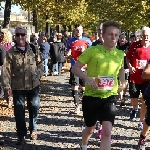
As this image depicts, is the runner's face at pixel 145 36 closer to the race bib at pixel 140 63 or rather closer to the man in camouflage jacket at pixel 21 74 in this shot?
the race bib at pixel 140 63

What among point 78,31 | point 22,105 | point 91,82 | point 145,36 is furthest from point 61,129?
point 91,82

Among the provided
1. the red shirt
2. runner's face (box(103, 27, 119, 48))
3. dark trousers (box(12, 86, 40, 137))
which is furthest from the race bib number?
the red shirt

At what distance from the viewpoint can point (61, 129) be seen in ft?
24.4

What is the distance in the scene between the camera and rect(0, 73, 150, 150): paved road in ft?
20.7

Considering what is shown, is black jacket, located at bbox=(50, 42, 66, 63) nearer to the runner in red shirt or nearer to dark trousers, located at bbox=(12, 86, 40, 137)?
the runner in red shirt

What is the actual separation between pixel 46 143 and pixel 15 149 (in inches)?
23.2

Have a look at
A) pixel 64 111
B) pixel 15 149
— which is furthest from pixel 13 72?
pixel 64 111

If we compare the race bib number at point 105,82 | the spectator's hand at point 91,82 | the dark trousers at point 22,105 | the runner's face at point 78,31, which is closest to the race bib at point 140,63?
the runner's face at point 78,31

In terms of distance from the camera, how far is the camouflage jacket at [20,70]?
6.02 metres

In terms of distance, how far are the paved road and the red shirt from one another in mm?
982

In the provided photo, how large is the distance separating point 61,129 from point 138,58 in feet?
6.45

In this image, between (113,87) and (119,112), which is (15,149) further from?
(119,112)

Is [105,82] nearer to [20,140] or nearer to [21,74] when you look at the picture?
[21,74]

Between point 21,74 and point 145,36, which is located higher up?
point 145,36
